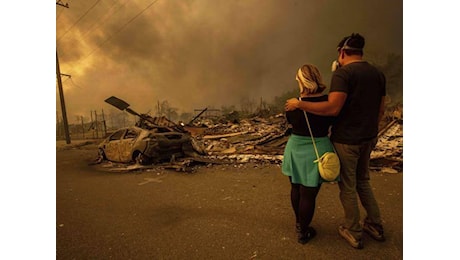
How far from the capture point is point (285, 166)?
1399mm

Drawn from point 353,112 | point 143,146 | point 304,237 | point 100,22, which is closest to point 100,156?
point 143,146

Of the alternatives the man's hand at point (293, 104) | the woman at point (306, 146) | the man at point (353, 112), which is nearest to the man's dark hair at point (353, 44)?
the man at point (353, 112)

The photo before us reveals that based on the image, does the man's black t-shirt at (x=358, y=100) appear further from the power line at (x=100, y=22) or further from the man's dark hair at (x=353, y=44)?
the power line at (x=100, y=22)

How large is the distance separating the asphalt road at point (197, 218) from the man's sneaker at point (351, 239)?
3 cm

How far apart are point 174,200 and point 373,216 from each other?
1.67 metres

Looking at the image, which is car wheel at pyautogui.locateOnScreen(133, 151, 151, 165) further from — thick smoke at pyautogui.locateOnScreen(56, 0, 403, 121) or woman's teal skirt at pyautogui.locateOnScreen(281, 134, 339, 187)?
woman's teal skirt at pyautogui.locateOnScreen(281, 134, 339, 187)

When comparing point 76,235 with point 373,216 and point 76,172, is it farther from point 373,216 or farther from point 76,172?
point 373,216

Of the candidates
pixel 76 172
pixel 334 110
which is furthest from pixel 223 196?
pixel 76 172

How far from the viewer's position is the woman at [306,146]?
→ 123cm

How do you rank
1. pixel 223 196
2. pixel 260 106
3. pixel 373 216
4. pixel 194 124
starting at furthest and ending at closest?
pixel 194 124, pixel 260 106, pixel 223 196, pixel 373 216

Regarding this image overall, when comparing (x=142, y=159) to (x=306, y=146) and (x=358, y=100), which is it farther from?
(x=358, y=100)

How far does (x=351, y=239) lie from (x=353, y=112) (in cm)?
74

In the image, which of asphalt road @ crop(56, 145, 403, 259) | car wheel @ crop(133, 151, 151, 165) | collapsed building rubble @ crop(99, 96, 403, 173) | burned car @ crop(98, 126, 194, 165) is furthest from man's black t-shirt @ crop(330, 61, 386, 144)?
car wheel @ crop(133, 151, 151, 165)

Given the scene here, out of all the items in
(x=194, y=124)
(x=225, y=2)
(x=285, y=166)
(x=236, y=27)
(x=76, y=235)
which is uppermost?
(x=225, y=2)
